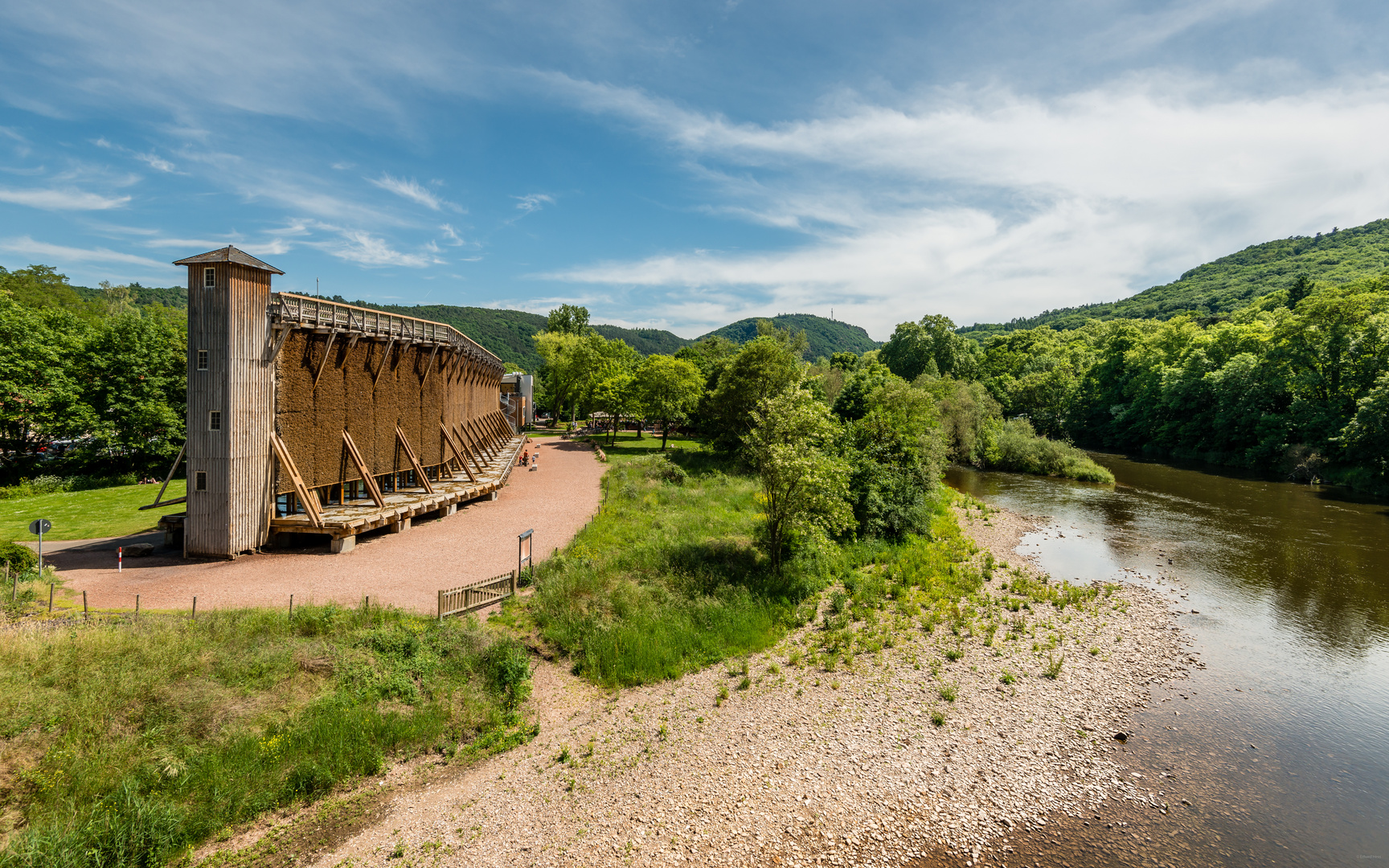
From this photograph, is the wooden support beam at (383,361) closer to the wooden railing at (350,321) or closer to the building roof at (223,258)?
the wooden railing at (350,321)

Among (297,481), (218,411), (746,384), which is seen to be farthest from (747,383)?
(218,411)

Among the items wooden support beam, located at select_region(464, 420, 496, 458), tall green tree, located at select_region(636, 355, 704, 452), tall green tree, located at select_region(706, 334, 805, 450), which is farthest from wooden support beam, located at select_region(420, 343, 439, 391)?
tall green tree, located at select_region(636, 355, 704, 452)

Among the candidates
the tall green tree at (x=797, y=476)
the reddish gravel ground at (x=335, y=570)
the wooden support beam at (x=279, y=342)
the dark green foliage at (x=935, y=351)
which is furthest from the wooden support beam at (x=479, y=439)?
the dark green foliage at (x=935, y=351)

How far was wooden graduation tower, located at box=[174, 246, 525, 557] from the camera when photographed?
1862 centimetres

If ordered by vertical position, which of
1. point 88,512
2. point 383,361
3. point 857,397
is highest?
point 383,361

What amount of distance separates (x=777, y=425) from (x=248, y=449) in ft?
61.5

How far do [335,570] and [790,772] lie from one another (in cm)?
1571

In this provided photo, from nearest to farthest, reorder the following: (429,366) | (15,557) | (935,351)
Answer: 1. (15,557)
2. (429,366)
3. (935,351)

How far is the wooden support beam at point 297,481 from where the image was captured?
1972cm

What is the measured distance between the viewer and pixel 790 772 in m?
11.1

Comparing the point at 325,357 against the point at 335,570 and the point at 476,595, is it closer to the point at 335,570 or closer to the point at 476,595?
the point at 335,570

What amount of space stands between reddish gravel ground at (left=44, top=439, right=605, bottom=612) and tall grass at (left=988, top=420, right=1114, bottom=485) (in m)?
42.6

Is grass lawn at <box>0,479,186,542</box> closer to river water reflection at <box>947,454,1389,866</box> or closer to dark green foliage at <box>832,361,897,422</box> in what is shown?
river water reflection at <box>947,454,1389,866</box>

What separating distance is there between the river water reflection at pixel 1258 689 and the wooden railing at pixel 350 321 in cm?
2608
